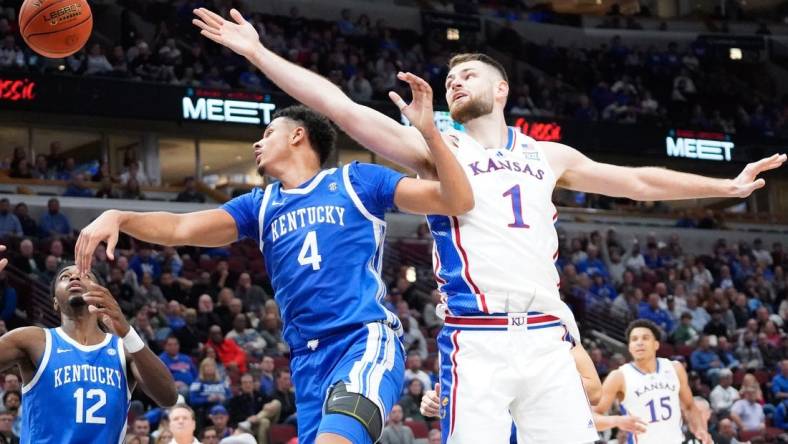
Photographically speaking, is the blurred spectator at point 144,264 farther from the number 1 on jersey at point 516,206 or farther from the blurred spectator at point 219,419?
the number 1 on jersey at point 516,206

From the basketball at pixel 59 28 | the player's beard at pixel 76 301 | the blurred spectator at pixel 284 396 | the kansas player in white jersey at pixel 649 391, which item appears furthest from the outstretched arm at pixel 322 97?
the blurred spectator at pixel 284 396

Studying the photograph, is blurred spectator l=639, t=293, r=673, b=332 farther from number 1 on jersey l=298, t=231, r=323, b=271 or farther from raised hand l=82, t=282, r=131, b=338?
number 1 on jersey l=298, t=231, r=323, b=271

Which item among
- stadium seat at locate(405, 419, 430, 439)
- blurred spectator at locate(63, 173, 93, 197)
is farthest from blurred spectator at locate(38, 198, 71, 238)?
stadium seat at locate(405, 419, 430, 439)

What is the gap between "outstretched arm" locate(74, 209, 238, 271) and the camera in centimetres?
536

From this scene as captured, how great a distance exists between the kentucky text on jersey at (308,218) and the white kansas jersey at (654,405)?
22.2 feet

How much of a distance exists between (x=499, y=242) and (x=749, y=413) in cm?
1344

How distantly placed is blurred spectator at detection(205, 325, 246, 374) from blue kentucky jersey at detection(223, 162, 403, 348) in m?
9.87

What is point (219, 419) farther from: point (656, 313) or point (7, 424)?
point (656, 313)

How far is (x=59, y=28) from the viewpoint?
28.8 feet

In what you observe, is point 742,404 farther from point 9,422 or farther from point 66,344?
point 66,344

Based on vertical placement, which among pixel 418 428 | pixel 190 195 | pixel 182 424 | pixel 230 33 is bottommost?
pixel 418 428

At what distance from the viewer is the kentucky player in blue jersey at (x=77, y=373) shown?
6.69m

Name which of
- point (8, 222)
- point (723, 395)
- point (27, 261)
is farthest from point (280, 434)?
point (723, 395)

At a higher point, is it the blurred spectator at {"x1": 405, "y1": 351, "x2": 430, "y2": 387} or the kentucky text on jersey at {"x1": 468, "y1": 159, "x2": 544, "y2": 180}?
the kentucky text on jersey at {"x1": 468, "y1": 159, "x2": 544, "y2": 180}
